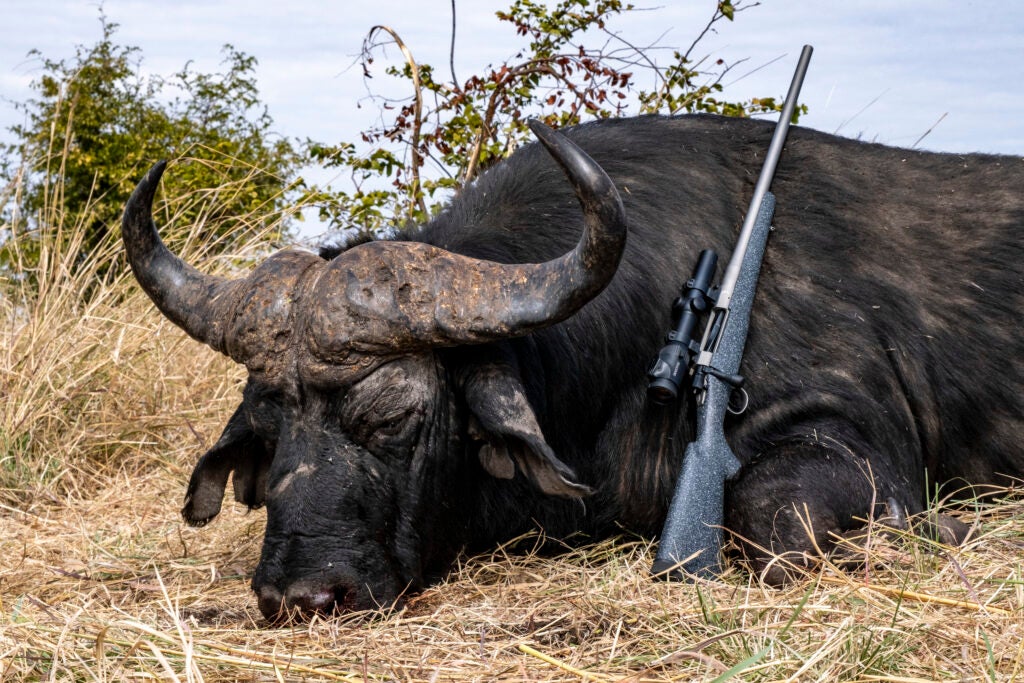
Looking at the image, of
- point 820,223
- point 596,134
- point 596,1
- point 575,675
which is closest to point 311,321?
point 575,675

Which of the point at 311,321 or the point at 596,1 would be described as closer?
the point at 311,321

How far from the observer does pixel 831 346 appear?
4574 millimetres

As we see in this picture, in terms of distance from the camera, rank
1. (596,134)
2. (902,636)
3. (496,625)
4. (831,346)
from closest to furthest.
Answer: (902,636) < (496,625) < (831,346) < (596,134)

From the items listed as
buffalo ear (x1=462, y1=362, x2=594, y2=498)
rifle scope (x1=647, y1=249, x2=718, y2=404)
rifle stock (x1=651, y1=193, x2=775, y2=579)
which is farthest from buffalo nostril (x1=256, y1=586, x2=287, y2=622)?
rifle scope (x1=647, y1=249, x2=718, y2=404)

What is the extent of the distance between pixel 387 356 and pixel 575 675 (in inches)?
51.9

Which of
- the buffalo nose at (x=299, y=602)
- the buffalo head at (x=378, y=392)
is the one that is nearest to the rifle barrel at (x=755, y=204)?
the buffalo head at (x=378, y=392)

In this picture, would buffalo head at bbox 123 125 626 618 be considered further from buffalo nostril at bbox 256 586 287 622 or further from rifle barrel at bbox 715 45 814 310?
rifle barrel at bbox 715 45 814 310

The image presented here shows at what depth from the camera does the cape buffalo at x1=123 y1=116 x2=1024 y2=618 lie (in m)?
3.66

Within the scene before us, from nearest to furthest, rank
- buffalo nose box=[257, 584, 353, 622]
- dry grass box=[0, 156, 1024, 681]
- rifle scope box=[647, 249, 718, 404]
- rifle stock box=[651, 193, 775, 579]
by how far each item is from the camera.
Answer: dry grass box=[0, 156, 1024, 681], buffalo nose box=[257, 584, 353, 622], rifle stock box=[651, 193, 775, 579], rifle scope box=[647, 249, 718, 404]

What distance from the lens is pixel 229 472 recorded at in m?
4.38

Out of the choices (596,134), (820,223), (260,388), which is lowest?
(260,388)

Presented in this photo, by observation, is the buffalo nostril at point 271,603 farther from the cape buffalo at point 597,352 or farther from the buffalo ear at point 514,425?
the buffalo ear at point 514,425

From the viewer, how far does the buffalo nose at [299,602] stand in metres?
3.52

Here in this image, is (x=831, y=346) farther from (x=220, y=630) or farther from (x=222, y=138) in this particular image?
(x=222, y=138)
